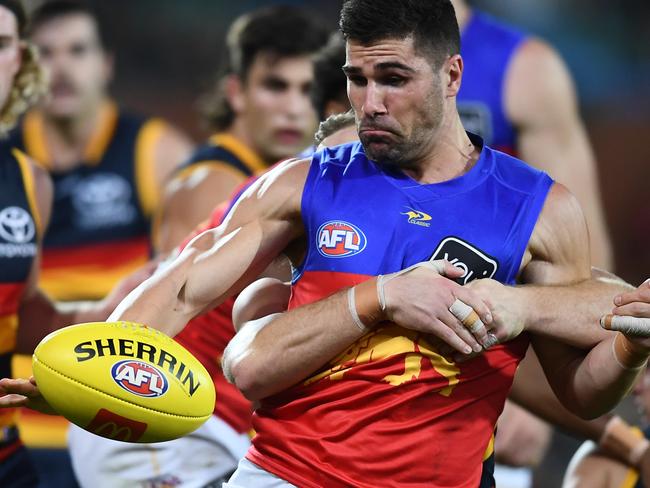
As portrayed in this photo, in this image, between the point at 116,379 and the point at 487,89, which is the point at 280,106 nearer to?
the point at 487,89

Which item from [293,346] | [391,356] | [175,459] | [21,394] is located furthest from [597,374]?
[175,459]

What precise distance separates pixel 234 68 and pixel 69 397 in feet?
12.6

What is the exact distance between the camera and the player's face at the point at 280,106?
6.50 metres

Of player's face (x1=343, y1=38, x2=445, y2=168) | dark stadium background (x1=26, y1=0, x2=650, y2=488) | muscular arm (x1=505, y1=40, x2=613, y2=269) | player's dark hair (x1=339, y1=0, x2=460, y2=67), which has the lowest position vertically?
dark stadium background (x1=26, y1=0, x2=650, y2=488)

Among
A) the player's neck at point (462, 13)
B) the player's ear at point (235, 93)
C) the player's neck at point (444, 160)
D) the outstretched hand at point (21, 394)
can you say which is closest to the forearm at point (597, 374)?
the player's neck at point (444, 160)

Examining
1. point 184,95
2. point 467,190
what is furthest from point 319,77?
point 184,95

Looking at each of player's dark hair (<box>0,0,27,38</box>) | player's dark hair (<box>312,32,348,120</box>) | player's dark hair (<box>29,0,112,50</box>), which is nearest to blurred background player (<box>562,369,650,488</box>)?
player's dark hair (<box>312,32,348,120</box>)

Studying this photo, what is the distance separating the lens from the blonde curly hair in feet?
17.6

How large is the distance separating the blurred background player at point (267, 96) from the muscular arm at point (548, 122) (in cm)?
96

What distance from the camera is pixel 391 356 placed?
3.49 m

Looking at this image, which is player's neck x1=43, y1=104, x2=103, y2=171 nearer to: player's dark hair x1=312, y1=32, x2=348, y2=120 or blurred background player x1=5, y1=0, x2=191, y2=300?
blurred background player x1=5, y1=0, x2=191, y2=300

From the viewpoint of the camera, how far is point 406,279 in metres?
3.36

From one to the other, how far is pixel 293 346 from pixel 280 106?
3199 mm

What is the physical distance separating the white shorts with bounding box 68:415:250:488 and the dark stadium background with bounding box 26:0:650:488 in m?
7.47
